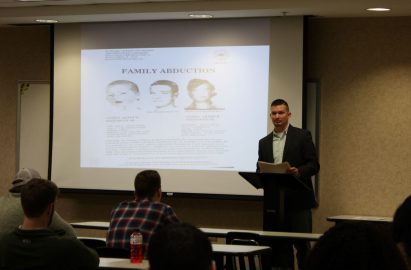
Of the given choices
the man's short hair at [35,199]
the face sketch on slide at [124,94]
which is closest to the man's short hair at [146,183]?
the man's short hair at [35,199]

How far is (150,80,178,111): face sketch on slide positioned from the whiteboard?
1.38 metres

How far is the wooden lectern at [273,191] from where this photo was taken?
6.01m

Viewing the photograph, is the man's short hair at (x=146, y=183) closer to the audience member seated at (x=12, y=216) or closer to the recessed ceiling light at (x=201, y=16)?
the audience member seated at (x=12, y=216)

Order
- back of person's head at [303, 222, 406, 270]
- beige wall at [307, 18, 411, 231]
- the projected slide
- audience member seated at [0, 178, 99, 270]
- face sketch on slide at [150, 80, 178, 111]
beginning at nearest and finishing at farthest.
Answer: back of person's head at [303, 222, 406, 270] → audience member seated at [0, 178, 99, 270] → beige wall at [307, 18, 411, 231] → the projected slide → face sketch on slide at [150, 80, 178, 111]

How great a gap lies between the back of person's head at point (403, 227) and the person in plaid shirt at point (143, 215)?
2.77 metres

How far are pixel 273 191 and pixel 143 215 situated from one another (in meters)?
2.04

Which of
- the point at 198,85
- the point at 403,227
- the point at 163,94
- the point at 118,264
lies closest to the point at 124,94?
the point at 163,94

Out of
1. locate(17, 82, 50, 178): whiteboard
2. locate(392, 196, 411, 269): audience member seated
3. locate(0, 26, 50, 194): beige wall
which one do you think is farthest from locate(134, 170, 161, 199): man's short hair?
locate(0, 26, 50, 194): beige wall

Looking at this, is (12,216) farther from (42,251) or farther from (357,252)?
(357,252)

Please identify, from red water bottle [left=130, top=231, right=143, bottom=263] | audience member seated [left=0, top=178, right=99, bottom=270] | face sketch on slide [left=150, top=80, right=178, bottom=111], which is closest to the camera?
audience member seated [left=0, top=178, right=99, bottom=270]

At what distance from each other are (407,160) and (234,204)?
1840mm

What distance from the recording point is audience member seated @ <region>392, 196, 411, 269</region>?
5.43ft

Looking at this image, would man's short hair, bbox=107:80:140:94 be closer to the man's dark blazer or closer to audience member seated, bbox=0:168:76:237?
the man's dark blazer

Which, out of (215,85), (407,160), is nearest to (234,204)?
(215,85)
